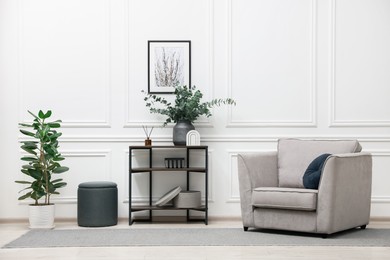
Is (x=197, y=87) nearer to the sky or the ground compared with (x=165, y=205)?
nearer to the sky

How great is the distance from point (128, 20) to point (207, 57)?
801mm

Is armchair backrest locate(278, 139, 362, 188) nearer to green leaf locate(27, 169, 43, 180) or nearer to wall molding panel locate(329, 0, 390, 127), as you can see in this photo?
wall molding panel locate(329, 0, 390, 127)

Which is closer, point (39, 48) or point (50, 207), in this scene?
point (50, 207)

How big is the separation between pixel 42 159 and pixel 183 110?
4.26 feet

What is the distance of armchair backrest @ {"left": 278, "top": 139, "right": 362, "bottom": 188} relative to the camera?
604 centimetres

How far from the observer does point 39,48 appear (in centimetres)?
673

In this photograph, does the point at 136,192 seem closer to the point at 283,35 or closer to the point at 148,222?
the point at 148,222

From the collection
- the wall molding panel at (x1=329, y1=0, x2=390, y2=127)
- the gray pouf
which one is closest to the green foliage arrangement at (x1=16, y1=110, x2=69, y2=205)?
the gray pouf

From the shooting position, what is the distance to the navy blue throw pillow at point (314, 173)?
5656 mm

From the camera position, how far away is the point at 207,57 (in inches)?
266

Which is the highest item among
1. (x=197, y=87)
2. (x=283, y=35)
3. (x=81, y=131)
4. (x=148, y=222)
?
(x=283, y=35)

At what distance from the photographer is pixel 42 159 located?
6.29 m

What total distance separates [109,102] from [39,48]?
2.66ft

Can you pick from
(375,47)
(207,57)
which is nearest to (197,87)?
(207,57)
